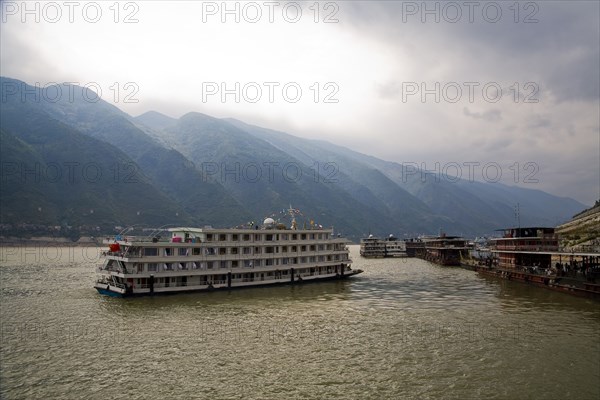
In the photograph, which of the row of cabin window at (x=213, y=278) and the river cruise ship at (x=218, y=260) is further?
the row of cabin window at (x=213, y=278)

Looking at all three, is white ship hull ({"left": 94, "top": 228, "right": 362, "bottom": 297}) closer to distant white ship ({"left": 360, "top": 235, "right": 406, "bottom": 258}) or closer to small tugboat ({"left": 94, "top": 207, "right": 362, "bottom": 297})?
small tugboat ({"left": 94, "top": 207, "right": 362, "bottom": 297})

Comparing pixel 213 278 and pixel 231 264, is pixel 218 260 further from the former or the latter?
pixel 213 278

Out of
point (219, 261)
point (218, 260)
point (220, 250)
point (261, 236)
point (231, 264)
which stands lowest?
point (231, 264)

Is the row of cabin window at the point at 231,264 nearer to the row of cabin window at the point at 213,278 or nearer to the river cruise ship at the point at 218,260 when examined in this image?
the river cruise ship at the point at 218,260

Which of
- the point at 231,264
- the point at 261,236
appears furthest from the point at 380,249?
the point at 231,264

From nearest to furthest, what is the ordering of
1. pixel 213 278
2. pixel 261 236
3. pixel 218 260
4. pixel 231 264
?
pixel 213 278, pixel 218 260, pixel 231 264, pixel 261 236

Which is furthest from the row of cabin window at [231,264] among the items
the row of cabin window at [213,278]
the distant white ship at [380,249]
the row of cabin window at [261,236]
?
the distant white ship at [380,249]

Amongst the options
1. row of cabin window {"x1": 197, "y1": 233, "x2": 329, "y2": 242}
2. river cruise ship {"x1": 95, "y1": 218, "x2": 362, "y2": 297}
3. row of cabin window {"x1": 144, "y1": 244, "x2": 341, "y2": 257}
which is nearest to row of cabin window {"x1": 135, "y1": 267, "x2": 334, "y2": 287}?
river cruise ship {"x1": 95, "y1": 218, "x2": 362, "y2": 297}

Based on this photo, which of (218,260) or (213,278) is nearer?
(213,278)
